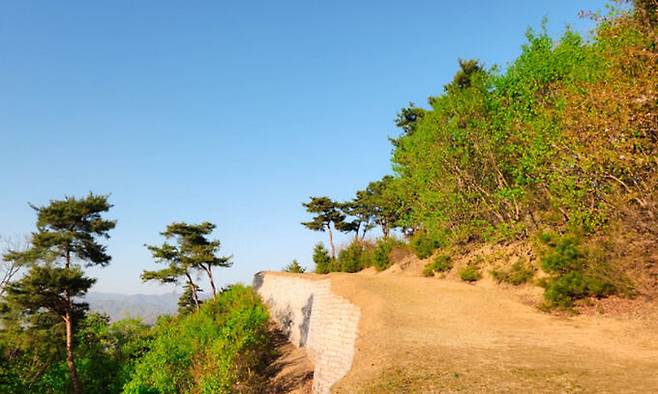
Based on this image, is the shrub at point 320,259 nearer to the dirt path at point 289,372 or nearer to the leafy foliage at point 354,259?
the leafy foliage at point 354,259

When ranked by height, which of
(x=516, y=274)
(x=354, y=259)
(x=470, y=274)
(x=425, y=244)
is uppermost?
(x=425, y=244)

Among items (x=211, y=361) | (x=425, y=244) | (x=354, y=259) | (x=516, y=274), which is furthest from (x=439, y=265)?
(x=211, y=361)

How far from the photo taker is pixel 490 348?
34.1 ft

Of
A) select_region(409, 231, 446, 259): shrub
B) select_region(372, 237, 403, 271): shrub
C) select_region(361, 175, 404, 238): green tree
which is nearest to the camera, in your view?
select_region(409, 231, 446, 259): shrub

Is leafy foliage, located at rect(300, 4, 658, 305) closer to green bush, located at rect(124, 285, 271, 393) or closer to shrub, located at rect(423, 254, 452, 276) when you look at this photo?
shrub, located at rect(423, 254, 452, 276)

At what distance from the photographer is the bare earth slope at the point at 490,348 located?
7902 mm

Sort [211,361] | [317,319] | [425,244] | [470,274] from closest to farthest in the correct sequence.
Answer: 1. [211,361]
2. [317,319]
3. [470,274]
4. [425,244]

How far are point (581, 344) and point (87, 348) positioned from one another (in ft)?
120

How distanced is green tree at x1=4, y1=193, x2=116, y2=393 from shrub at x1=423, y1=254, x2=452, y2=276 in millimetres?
23937

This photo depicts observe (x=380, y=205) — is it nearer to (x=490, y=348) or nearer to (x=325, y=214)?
(x=325, y=214)

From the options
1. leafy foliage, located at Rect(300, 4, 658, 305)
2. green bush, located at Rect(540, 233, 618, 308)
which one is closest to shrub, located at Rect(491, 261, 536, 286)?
leafy foliage, located at Rect(300, 4, 658, 305)

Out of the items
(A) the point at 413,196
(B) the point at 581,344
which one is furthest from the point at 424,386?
(A) the point at 413,196

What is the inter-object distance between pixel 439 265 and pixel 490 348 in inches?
489

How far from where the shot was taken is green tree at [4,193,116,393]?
86.1ft
